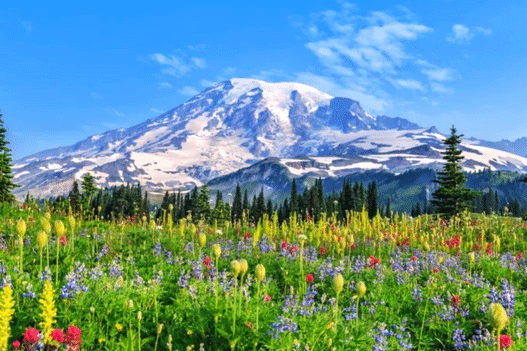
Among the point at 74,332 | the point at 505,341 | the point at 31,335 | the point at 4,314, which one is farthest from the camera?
the point at 505,341

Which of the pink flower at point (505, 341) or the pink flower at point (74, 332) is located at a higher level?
the pink flower at point (74, 332)

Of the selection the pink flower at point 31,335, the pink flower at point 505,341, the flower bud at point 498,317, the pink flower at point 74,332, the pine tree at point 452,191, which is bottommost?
the pink flower at point 505,341

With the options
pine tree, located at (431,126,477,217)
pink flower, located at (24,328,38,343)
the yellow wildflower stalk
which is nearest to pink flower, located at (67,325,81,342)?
pink flower, located at (24,328,38,343)

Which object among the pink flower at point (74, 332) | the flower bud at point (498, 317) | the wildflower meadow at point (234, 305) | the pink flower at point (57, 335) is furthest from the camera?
the wildflower meadow at point (234, 305)

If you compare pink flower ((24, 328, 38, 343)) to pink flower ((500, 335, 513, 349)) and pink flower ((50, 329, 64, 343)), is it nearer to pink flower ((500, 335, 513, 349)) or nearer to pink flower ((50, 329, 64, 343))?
pink flower ((50, 329, 64, 343))

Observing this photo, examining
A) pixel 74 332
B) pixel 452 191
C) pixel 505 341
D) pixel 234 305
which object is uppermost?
pixel 452 191

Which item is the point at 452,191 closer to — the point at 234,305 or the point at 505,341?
the point at 505,341

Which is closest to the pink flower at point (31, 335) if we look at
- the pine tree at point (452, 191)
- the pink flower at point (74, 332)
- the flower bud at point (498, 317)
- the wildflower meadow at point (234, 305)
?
the wildflower meadow at point (234, 305)

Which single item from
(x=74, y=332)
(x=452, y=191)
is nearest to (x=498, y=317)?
(x=74, y=332)

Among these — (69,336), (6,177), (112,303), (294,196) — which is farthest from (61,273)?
(294,196)

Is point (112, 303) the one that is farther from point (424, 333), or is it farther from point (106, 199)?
point (106, 199)

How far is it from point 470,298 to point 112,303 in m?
5.59

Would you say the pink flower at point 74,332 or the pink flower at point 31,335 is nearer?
the pink flower at point 31,335

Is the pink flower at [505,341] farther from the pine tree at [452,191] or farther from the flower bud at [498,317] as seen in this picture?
the pine tree at [452,191]
